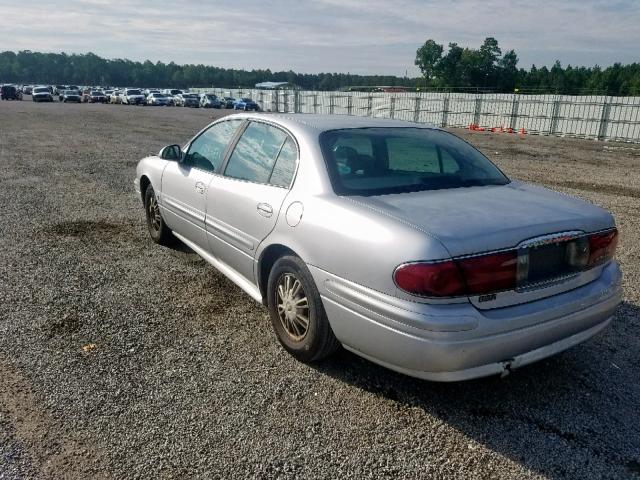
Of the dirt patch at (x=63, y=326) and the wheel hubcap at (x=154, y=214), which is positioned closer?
the dirt patch at (x=63, y=326)

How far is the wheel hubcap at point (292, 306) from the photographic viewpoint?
3.20 metres

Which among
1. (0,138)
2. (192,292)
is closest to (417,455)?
(192,292)

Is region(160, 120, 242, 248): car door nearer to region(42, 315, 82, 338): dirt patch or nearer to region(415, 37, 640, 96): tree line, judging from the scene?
region(42, 315, 82, 338): dirt patch

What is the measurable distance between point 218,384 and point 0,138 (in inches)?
712

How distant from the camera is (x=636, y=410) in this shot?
2926 mm

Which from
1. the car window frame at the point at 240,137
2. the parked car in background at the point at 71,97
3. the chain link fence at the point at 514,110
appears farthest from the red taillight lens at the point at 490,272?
the parked car in background at the point at 71,97

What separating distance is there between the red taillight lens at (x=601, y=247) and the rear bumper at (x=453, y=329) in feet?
0.50

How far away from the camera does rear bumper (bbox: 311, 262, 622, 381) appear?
2447 mm

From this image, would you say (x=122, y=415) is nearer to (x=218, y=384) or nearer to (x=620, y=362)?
(x=218, y=384)

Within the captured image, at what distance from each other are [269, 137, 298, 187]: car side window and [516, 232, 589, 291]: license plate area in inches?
60.1

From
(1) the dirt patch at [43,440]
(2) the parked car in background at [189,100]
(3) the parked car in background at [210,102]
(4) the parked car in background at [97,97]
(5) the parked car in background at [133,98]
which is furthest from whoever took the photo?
(4) the parked car in background at [97,97]

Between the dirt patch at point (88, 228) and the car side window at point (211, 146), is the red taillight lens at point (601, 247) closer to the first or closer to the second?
the car side window at point (211, 146)

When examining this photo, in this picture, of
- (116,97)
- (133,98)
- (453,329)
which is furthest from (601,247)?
(116,97)

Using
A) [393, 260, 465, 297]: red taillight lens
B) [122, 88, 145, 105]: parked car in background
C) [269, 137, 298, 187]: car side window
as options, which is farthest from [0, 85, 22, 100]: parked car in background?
[393, 260, 465, 297]: red taillight lens
